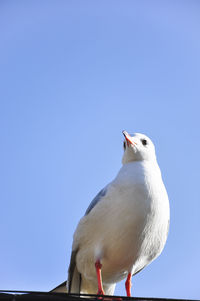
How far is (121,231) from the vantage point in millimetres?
6203

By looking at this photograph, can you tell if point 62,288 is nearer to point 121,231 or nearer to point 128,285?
point 128,285

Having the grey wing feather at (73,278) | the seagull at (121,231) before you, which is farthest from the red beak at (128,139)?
the grey wing feather at (73,278)

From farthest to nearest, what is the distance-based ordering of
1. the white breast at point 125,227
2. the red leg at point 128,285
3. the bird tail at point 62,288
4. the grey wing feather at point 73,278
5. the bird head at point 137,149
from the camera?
the bird head at point 137,149
the bird tail at point 62,288
the grey wing feather at point 73,278
the red leg at point 128,285
the white breast at point 125,227

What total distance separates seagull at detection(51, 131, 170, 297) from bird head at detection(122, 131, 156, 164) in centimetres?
23

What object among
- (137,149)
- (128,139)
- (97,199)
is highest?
(128,139)

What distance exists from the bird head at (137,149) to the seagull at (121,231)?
23 cm

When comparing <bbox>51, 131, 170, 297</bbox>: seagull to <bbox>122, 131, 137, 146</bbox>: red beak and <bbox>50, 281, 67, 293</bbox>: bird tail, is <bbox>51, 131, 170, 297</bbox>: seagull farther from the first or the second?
<bbox>122, 131, 137, 146</bbox>: red beak

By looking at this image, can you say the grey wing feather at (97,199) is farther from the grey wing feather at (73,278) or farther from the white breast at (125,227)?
the grey wing feather at (73,278)

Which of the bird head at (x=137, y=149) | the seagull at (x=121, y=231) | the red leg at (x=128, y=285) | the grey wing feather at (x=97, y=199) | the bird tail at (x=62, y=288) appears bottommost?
the red leg at (x=128, y=285)

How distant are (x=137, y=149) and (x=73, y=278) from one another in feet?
7.22

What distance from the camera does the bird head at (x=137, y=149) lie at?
7211 mm

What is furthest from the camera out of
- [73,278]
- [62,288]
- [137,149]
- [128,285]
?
[137,149]

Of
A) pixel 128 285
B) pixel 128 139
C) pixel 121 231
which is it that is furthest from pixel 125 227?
pixel 128 139

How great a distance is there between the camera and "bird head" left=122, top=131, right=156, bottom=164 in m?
7.21
